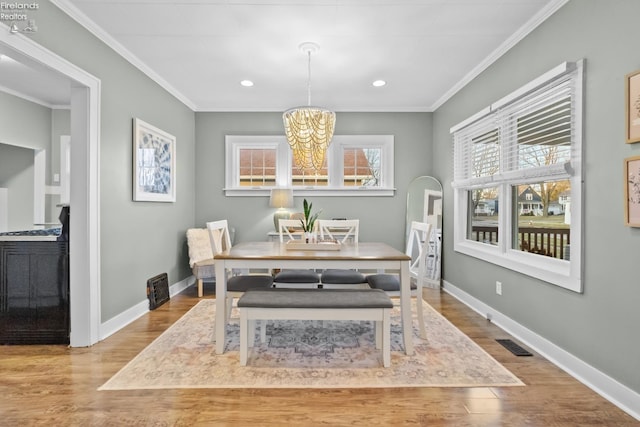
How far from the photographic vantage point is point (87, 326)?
→ 2820 mm

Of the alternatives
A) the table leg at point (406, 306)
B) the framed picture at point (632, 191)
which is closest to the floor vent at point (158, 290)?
the table leg at point (406, 306)

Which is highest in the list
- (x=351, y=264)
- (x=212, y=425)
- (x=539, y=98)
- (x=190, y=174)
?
(x=539, y=98)

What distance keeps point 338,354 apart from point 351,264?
0.68 meters

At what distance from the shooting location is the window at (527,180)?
2.38 meters

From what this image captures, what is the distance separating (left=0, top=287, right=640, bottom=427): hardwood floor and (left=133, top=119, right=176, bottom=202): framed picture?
6.03ft

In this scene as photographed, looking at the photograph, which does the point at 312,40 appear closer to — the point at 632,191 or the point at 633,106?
the point at 633,106

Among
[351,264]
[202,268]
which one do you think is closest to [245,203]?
[202,268]

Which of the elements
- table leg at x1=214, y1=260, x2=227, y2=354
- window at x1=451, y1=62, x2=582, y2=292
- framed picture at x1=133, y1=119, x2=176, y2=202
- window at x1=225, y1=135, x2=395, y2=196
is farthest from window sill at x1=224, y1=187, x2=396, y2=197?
table leg at x1=214, y1=260, x2=227, y2=354

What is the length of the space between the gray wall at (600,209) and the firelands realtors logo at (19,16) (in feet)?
11.6

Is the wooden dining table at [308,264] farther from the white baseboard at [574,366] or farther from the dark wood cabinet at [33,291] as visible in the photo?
the dark wood cabinet at [33,291]

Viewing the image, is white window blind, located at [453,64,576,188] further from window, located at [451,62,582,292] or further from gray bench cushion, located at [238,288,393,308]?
gray bench cushion, located at [238,288,393,308]

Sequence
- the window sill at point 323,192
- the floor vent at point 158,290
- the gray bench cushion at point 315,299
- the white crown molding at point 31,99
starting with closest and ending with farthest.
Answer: the gray bench cushion at point 315,299
the floor vent at point 158,290
the white crown molding at point 31,99
the window sill at point 323,192

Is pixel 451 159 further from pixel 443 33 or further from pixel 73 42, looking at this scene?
pixel 73 42

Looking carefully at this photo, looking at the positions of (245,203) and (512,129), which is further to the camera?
(245,203)
